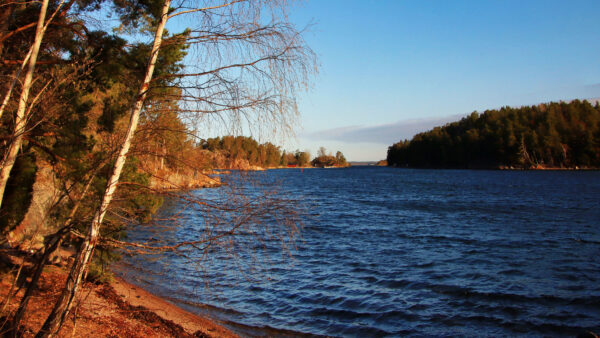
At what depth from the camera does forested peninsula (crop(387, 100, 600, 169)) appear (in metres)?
104

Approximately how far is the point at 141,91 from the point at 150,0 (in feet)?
8.71

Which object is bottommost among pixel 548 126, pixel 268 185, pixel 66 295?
pixel 66 295

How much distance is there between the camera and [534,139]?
10756 cm

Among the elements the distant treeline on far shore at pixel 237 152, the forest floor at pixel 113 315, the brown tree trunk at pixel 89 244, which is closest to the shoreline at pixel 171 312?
the forest floor at pixel 113 315

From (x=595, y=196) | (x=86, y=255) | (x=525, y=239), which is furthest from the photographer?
(x=595, y=196)

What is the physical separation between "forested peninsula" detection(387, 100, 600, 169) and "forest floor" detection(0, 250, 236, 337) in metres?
118

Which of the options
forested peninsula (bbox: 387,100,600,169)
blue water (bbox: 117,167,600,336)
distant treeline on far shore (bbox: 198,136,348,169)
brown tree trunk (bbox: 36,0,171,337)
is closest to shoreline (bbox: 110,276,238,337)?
blue water (bbox: 117,167,600,336)

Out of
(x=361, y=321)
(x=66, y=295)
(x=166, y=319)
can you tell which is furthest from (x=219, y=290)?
(x=66, y=295)

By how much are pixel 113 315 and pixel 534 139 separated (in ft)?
401

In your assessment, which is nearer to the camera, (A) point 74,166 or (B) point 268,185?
(B) point 268,185

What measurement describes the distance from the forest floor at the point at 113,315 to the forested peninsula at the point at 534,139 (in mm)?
118170

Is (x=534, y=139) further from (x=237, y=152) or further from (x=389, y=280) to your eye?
(x=237, y=152)

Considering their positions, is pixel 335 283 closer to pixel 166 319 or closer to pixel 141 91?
pixel 166 319

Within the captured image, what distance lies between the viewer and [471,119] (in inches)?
6112
